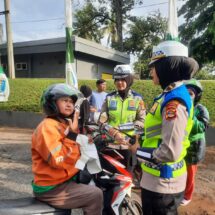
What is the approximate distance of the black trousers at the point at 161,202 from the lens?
1.96 meters

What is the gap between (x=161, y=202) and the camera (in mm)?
1959

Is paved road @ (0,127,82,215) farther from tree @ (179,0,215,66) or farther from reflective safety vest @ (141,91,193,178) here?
tree @ (179,0,215,66)

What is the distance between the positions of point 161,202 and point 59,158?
2.62ft

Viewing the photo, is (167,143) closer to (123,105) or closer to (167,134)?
(167,134)

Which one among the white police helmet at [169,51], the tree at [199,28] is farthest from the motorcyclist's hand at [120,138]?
the tree at [199,28]

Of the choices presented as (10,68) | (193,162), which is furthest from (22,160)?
(10,68)

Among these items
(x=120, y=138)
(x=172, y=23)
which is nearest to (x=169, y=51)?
(x=120, y=138)

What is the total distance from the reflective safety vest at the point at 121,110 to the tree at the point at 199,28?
7854 mm

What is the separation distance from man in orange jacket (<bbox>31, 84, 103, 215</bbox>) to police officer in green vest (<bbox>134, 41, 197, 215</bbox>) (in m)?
0.60

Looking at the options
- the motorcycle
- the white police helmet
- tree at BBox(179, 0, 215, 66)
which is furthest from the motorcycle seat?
tree at BBox(179, 0, 215, 66)

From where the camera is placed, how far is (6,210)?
2125mm

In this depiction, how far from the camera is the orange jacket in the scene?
227 centimetres

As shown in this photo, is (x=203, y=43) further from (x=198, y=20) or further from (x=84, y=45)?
(x=84, y=45)

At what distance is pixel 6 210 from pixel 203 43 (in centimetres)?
1104
